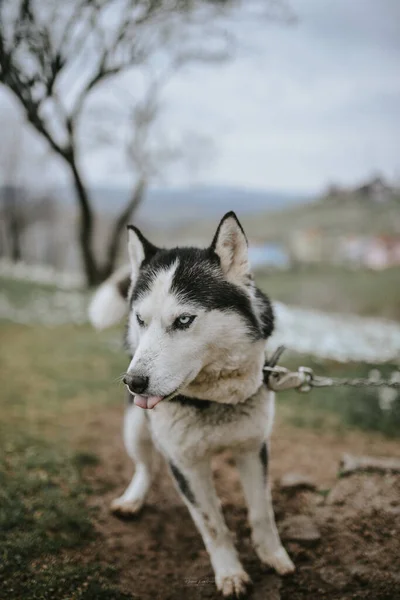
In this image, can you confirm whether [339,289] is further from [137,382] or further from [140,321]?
[137,382]

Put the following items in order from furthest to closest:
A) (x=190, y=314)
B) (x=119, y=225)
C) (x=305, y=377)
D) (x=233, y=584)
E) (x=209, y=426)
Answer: (x=119, y=225) < (x=305, y=377) < (x=233, y=584) < (x=209, y=426) < (x=190, y=314)

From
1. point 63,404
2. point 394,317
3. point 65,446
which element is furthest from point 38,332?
point 394,317

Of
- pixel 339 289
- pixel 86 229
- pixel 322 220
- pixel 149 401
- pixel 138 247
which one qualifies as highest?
pixel 138 247

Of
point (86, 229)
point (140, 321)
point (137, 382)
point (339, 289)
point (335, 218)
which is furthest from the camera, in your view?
point (86, 229)

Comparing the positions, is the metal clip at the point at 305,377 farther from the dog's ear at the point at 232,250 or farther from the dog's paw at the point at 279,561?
the dog's paw at the point at 279,561

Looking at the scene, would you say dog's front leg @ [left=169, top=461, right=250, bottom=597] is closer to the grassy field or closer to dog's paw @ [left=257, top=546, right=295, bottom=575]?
dog's paw @ [left=257, top=546, right=295, bottom=575]

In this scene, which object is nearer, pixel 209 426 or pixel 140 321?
pixel 140 321

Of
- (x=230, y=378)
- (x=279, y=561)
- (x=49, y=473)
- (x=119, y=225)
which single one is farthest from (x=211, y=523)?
(x=119, y=225)

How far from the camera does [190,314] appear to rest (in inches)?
82.1

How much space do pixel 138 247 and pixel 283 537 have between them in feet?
6.58

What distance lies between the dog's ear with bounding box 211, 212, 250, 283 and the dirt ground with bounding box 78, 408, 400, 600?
5.60 ft

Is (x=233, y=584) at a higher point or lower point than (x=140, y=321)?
lower

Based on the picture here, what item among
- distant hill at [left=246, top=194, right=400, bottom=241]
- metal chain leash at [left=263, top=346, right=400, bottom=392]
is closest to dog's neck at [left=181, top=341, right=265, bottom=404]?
metal chain leash at [left=263, top=346, right=400, bottom=392]

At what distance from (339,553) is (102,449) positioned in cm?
243
